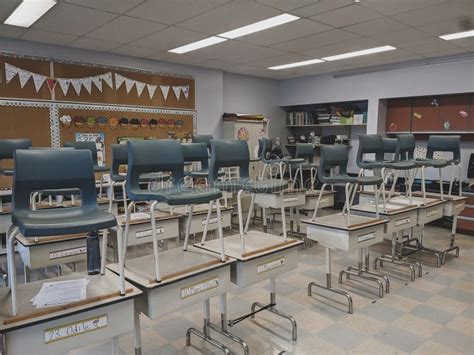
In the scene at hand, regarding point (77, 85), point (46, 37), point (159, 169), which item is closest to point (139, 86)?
point (77, 85)

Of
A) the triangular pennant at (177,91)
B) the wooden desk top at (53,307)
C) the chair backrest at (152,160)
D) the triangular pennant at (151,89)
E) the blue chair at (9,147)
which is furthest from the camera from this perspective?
the triangular pennant at (177,91)

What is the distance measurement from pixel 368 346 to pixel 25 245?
2.40 metres

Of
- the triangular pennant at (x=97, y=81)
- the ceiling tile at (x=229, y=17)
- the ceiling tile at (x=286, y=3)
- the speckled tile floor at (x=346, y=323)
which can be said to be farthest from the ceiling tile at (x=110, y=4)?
the speckled tile floor at (x=346, y=323)

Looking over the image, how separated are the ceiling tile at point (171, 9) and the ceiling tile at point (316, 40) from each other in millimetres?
1622

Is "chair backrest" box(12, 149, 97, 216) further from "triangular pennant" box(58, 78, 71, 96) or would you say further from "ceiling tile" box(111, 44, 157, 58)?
"triangular pennant" box(58, 78, 71, 96)

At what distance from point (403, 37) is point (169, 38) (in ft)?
9.86

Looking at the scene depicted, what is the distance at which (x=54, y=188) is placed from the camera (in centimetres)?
176

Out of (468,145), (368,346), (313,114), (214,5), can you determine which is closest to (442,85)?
(468,145)

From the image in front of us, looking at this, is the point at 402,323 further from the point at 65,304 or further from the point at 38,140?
the point at 38,140

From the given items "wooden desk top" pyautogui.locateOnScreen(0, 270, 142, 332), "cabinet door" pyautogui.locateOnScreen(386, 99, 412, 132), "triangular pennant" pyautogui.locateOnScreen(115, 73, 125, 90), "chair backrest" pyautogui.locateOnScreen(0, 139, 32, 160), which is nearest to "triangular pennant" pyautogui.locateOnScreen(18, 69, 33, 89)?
"triangular pennant" pyautogui.locateOnScreen(115, 73, 125, 90)

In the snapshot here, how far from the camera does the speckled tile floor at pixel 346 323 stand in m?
2.42

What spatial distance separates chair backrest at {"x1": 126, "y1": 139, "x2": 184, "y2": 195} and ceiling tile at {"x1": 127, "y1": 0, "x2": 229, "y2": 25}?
1.87m

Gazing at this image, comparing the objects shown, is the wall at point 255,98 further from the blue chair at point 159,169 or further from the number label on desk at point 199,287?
the number label on desk at point 199,287

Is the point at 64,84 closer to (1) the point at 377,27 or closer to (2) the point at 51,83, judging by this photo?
(2) the point at 51,83
